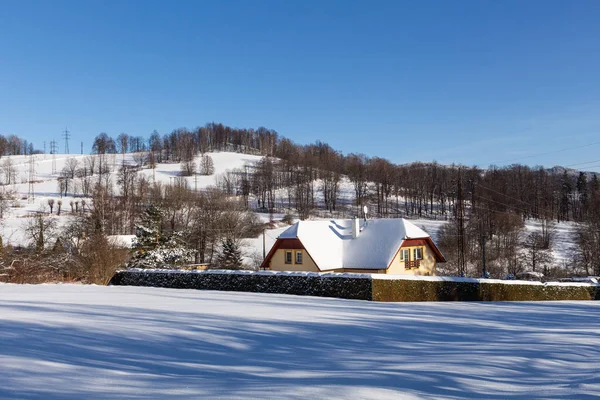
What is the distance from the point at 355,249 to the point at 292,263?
4.84 m

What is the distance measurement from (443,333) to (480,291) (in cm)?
1436

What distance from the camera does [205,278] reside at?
22.8 m

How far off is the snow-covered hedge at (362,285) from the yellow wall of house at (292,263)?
30.7 ft

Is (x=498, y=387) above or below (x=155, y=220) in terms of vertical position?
below

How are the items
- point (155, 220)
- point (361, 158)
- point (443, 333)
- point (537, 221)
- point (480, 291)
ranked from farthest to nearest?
point (361, 158) → point (537, 221) → point (155, 220) → point (480, 291) → point (443, 333)

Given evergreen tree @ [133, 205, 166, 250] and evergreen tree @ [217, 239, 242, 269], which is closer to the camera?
evergreen tree @ [133, 205, 166, 250]

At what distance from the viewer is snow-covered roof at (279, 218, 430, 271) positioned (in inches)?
1195

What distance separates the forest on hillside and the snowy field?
76.1 ft

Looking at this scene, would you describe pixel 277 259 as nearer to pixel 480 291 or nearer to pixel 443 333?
pixel 480 291

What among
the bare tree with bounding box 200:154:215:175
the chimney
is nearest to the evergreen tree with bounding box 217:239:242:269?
the chimney

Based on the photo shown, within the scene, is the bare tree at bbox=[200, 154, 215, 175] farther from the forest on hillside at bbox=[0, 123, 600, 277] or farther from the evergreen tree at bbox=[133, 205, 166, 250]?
the evergreen tree at bbox=[133, 205, 166, 250]

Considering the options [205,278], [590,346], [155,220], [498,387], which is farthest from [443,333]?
[155,220]

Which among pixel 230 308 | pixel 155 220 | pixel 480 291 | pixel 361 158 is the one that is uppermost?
pixel 361 158

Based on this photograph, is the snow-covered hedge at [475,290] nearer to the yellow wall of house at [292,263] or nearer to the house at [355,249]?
the house at [355,249]
